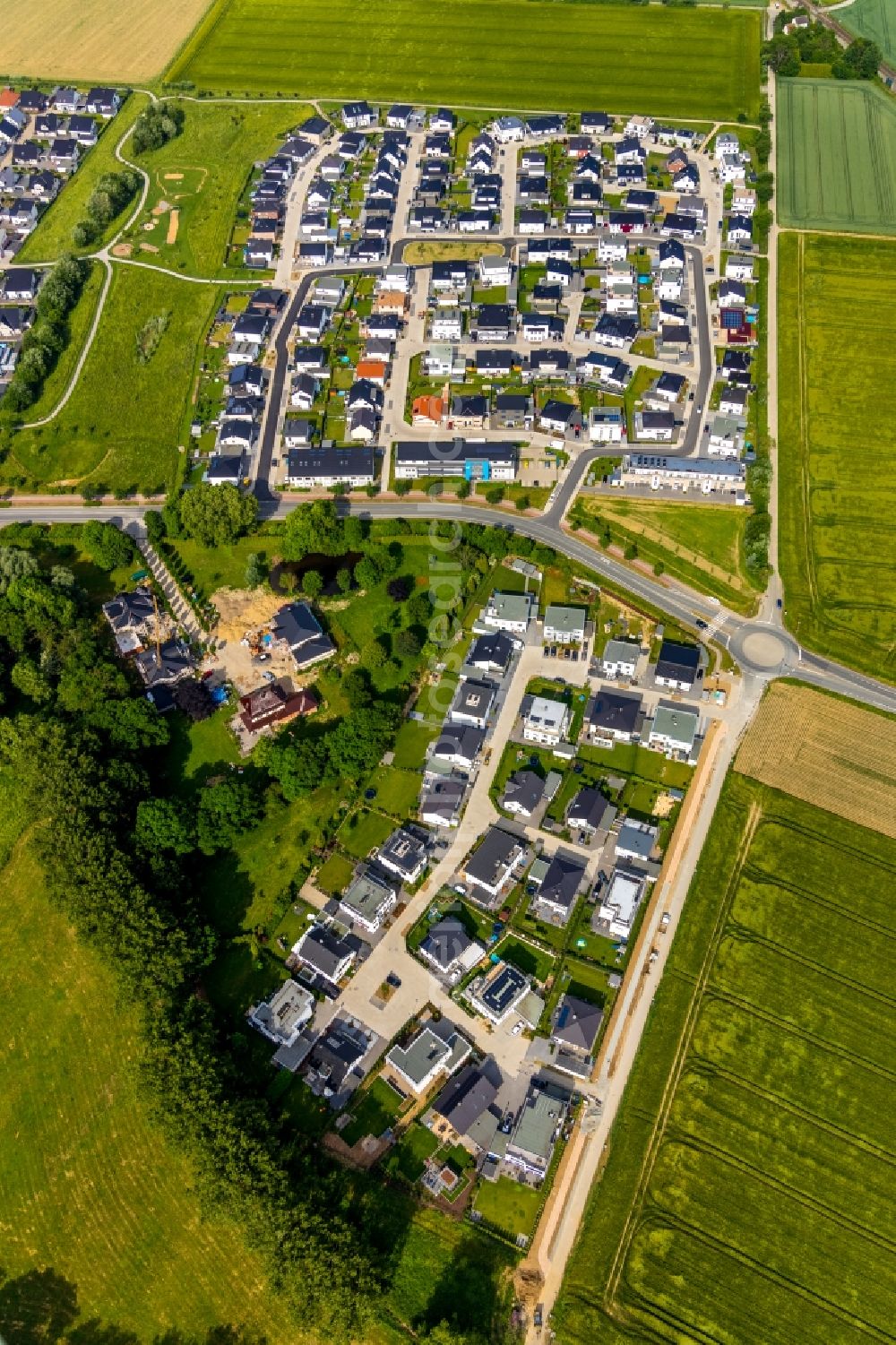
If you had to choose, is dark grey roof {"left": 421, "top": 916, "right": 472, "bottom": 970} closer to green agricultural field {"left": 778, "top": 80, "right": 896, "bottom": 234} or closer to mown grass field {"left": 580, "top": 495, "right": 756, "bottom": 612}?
mown grass field {"left": 580, "top": 495, "right": 756, "bottom": 612}

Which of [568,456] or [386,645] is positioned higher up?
[568,456]

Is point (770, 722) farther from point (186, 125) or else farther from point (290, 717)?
point (186, 125)

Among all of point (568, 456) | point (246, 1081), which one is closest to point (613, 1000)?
point (246, 1081)

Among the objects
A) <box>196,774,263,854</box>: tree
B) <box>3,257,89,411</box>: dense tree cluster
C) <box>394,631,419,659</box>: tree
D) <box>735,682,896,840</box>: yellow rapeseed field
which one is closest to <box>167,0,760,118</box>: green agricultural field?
<box>3,257,89,411</box>: dense tree cluster

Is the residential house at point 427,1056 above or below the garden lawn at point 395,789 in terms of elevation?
below

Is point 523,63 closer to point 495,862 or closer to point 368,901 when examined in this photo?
point 495,862

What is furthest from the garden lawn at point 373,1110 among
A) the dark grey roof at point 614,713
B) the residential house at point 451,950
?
the dark grey roof at point 614,713

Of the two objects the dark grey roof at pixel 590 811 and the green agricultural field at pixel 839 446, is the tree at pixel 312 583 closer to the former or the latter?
the dark grey roof at pixel 590 811
